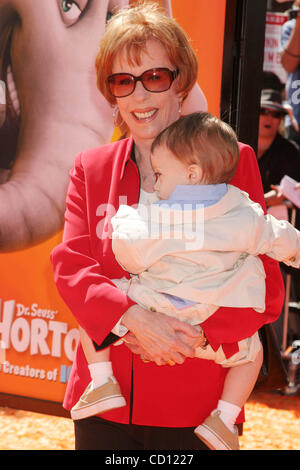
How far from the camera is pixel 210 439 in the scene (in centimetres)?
191

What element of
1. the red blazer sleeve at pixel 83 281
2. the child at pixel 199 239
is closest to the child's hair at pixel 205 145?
the child at pixel 199 239

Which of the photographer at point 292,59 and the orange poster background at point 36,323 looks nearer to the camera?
the orange poster background at point 36,323

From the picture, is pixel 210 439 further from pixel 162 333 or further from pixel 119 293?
pixel 119 293

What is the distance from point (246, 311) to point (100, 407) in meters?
0.56

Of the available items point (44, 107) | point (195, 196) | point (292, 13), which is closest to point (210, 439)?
point (195, 196)

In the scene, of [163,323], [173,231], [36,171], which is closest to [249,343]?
[163,323]

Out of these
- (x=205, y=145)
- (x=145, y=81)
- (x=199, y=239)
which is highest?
(x=145, y=81)

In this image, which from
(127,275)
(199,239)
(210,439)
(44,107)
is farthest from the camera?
(44,107)

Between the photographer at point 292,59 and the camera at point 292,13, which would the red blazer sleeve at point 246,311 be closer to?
the photographer at point 292,59

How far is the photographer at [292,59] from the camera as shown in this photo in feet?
19.3

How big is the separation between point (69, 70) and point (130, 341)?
2553mm

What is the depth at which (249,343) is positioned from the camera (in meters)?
1.97

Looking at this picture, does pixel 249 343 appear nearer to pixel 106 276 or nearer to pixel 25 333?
pixel 106 276

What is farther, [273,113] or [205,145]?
[273,113]
